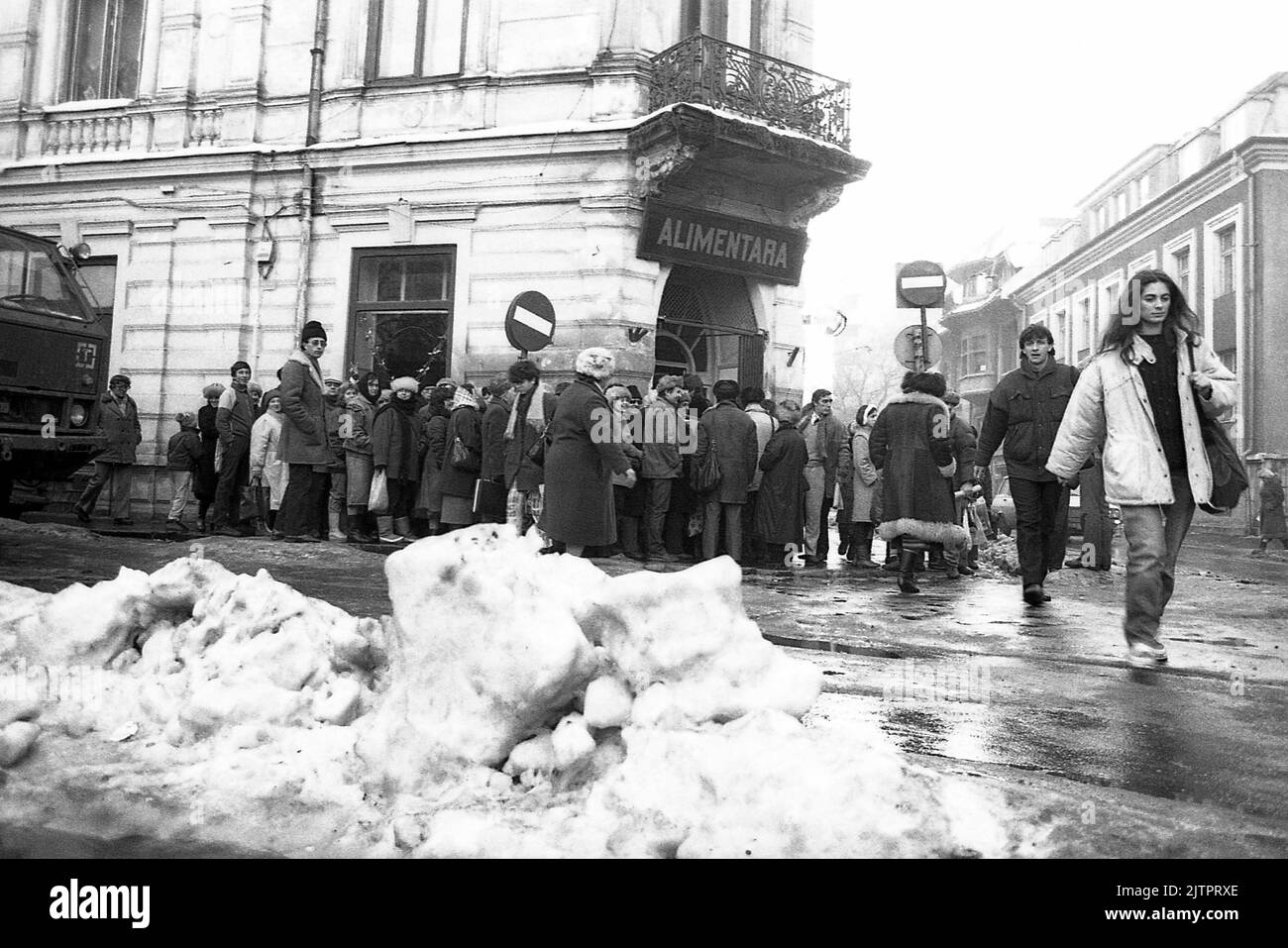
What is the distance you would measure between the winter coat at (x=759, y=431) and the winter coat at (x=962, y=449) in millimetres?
1874

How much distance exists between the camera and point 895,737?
3594 mm

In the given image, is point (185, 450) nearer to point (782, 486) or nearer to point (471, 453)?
point (471, 453)

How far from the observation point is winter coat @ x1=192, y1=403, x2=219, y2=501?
12.1 meters

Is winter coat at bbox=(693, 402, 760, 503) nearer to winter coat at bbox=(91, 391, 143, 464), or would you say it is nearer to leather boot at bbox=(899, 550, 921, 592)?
leather boot at bbox=(899, 550, 921, 592)

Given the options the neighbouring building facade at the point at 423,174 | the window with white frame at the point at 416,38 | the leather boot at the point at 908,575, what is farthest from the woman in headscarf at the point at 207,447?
the leather boot at the point at 908,575

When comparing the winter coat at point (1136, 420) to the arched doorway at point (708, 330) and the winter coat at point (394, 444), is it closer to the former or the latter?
the winter coat at point (394, 444)

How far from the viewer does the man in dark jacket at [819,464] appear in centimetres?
1152

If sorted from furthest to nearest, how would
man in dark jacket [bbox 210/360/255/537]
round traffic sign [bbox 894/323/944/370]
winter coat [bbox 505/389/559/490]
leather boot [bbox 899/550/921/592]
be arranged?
round traffic sign [bbox 894/323/944/370] → man in dark jacket [bbox 210/360/255/537] → winter coat [bbox 505/389/559/490] → leather boot [bbox 899/550/921/592]

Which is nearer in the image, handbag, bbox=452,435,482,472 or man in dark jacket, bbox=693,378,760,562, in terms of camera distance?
man in dark jacket, bbox=693,378,760,562

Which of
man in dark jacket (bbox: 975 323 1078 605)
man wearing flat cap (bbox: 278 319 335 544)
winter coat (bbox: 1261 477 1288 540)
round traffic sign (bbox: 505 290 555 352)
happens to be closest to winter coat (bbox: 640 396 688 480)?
round traffic sign (bbox: 505 290 555 352)

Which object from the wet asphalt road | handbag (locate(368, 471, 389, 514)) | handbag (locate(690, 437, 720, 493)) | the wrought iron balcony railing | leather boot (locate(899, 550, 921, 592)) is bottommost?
the wet asphalt road

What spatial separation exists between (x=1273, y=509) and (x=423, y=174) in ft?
50.0
